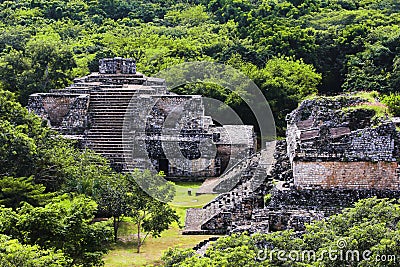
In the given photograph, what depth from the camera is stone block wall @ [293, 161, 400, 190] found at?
1620 centimetres

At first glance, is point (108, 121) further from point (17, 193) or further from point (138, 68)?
point (138, 68)

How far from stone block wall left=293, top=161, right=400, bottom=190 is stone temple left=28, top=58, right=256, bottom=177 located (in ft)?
27.9

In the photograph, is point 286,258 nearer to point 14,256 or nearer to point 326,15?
point 14,256

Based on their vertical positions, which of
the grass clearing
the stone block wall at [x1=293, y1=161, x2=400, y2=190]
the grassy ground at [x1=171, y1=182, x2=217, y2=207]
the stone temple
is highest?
the stone temple

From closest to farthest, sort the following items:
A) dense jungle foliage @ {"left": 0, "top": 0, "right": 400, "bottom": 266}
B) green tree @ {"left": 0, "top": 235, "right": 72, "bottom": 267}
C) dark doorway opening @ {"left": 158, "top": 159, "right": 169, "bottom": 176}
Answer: green tree @ {"left": 0, "top": 235, "right": 72, "bottom": 267} < dense jungle foliage @ {"left": 0, "top": 0, "right": 400, "bottom": 266} < dark doorway opening @ {"left": 158, "top": 159, "right": 169, "bottom": 176}

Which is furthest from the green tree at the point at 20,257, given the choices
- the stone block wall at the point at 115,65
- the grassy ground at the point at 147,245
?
the stone block wall at the point at 115,65

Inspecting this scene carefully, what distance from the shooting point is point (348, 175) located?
16.4 m

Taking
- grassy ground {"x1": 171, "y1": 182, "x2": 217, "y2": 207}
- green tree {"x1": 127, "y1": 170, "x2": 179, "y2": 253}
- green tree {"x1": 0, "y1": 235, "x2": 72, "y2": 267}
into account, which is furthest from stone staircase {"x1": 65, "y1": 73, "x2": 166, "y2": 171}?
green tree {"x1": 0, "y1": 235, "x2": 72, "y2": 267}

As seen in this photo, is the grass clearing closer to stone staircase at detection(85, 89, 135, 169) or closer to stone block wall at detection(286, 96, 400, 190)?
stone block wall at detection(286, 96, 400, 190)

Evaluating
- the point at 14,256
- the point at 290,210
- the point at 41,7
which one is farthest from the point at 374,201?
the point at 41,7

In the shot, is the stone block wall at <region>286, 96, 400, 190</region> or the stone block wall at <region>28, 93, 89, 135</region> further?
the stone block wall at <region>28, 93, 89, 135</region>

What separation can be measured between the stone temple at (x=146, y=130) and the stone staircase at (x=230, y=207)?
4.05 meters

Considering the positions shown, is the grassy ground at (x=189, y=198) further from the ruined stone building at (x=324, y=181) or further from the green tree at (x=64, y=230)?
the green tree at (x=64, y=230)

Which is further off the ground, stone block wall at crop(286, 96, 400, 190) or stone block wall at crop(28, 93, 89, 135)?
stone block wall at crop(28, 93, 89, 135)
